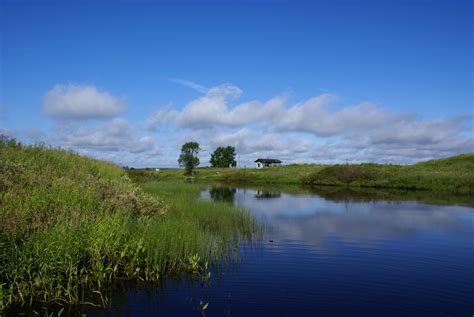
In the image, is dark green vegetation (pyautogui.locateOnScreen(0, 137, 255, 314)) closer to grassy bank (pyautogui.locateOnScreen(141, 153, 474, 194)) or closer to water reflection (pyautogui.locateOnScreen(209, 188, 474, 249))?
water reflection (pyautogui.locateOnScreen(209, 188, 474, 249))

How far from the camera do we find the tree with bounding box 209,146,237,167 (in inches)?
7101

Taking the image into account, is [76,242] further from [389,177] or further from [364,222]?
[389,177]

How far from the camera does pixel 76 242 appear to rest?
11.0m

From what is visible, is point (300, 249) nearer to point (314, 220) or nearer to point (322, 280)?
point (322, 280)

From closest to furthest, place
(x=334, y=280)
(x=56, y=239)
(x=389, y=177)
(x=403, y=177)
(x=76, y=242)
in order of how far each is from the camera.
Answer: (x=56, y=239)
(x=76, y=242)
(x=334, y=280)
(x=403, y=177)
(x=389, y=177)

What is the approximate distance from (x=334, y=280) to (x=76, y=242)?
8.83m

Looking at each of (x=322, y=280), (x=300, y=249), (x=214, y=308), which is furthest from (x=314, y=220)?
(x=214, y=308)

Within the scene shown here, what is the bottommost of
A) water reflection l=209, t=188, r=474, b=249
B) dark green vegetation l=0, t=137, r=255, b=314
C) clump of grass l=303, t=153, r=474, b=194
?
water reflection l=209, t=188, r=474, b=249

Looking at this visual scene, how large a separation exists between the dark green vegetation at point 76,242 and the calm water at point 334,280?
931 mm

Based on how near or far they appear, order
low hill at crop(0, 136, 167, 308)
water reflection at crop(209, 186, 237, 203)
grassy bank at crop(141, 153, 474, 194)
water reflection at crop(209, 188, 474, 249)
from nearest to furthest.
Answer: low hill at crop(0, 136, 167, 308) < water reflection at crop(209, 188, 474, 249) < water reflection at crop(209, 186, 237, 203) < grassy bank at crop(141, 153, 474, 194)

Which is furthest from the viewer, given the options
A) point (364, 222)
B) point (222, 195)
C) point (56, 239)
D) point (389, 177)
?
point (389, 177)

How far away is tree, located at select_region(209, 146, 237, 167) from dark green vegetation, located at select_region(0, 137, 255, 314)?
530 ft

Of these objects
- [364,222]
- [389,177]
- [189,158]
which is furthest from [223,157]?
[364,222]

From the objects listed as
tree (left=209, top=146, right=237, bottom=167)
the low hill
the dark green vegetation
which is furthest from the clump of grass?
tree (left=209, top=146, right=237, bottom=167)
